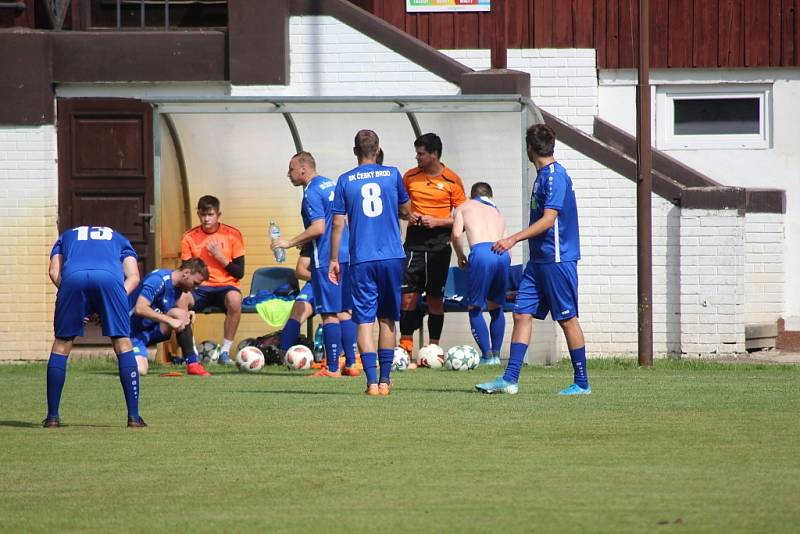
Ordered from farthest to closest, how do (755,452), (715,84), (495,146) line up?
(715,84), (495,146), (755,452)

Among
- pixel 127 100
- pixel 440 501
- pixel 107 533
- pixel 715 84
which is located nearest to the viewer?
pixel 107 533

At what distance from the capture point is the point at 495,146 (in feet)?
50.6

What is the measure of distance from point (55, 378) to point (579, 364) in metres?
3.83

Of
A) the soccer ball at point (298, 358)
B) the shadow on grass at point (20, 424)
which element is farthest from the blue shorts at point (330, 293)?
the shadow on grass at point (20, 424)

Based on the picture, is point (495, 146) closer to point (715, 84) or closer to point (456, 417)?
point (715, 84)

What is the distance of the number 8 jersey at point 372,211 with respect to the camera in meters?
10.4

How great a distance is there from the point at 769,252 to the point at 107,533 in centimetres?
1244

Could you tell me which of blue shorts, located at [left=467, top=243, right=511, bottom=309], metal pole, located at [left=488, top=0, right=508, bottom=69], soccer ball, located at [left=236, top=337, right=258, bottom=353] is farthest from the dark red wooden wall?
soccer ball, located at [left=236, top=337, right=258, bottom=353]

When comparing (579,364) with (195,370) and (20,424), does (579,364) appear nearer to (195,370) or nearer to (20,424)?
(20,424)

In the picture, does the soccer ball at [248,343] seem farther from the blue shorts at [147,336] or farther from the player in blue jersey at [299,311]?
the blue shorts at [147,336]

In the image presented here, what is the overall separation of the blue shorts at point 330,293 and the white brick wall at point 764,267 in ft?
19.3

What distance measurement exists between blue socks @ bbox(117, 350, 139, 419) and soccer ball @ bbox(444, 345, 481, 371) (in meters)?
5.30

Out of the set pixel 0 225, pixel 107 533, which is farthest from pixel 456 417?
pixel 0 225

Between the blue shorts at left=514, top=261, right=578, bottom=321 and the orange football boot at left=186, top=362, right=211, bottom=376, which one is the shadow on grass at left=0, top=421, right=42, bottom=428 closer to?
the blue shorts at left=514, top=261, right=578, bottom=321
